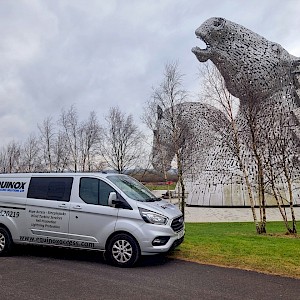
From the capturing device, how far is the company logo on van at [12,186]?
27.2 ft

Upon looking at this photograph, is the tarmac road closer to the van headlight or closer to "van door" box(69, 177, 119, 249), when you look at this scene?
"van door" box(69, 177, 119, 249)

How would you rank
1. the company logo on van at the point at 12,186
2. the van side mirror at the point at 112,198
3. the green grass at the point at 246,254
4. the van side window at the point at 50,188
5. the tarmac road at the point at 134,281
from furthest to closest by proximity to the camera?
the company logo on van at the point at 12,186, the van side window at the point at 50,188, the van side mirror at the point at 112,198, the green grass at the point at 246,254, the tarmac road at the point at 134,281

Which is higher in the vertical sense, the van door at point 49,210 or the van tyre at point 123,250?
the van door at point 49,210

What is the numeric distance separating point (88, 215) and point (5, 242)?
2.19 metres

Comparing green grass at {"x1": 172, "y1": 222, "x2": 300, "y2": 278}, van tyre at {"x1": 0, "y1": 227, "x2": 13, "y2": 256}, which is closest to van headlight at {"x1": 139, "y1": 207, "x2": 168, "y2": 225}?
green grass at {"x1": 172, "y1": 222, "x2": 300, "y2": 278}

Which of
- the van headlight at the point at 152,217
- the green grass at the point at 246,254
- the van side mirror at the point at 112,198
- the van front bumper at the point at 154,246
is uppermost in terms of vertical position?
the van side mirror at the point at 112,198

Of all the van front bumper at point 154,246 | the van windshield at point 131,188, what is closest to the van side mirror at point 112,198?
the van windshield at point 131,188

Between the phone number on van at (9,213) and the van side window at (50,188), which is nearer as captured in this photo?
the van side window at (50,188)

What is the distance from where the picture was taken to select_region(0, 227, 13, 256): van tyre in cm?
801

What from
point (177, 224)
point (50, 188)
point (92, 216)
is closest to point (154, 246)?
point (177, 224)

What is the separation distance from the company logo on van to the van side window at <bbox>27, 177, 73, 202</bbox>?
0.24 meters

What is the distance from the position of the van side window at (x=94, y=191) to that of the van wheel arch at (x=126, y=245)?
70 cm

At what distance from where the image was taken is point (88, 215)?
24.1 ft

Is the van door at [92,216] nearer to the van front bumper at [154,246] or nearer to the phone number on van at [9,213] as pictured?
the van front bumper at [154,246]
